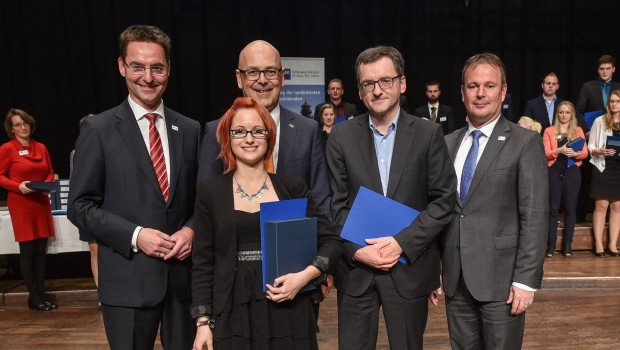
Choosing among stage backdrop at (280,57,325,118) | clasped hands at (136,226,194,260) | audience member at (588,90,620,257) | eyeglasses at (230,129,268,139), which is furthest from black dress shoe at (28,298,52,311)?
audience member at (588,90,620,257)

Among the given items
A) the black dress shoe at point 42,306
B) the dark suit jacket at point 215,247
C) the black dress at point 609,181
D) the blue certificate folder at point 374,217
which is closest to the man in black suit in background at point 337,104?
the black dress at point 609,181

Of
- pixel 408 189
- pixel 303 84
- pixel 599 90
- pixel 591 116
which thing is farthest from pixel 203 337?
pixel 599 90

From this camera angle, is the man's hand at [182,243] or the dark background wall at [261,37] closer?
the man's hand at [182,243]

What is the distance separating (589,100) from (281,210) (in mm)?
5704

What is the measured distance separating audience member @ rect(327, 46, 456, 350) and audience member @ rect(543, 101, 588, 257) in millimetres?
3831

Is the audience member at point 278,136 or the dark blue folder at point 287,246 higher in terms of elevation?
the audience member at point 278,136

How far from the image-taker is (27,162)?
400cm

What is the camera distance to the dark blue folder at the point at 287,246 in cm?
139

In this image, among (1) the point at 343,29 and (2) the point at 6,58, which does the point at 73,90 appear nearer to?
(2) the point at 6,58

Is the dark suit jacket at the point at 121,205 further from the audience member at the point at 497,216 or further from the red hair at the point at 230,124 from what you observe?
the audience member at the point at 497,216

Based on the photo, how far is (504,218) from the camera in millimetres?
1881

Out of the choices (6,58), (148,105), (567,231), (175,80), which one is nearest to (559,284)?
(567,231)

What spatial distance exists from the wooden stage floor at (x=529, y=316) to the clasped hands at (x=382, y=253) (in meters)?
1.73

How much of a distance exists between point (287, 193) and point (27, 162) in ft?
11.4
